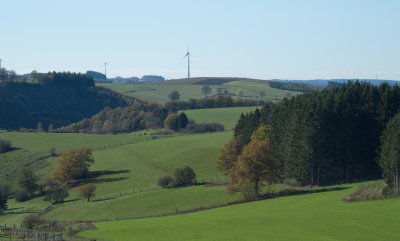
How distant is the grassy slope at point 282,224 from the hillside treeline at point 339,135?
14.9 m

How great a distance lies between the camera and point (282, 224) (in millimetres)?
55875

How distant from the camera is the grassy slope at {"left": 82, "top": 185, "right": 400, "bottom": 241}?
165ft

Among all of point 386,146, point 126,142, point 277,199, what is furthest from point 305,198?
point 126,142

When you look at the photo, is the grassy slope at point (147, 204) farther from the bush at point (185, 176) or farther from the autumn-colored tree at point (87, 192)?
the bush at point (185, 176)

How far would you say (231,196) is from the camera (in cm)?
8525

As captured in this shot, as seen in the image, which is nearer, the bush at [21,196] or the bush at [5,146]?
the bush at [21,196]

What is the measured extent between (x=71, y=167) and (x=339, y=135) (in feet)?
184

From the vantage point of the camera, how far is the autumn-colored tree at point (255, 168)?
3273 inches

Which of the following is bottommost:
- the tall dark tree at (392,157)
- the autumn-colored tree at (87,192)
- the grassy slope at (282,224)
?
the autumn-colored tree at (87,192)

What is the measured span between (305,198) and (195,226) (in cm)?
2022

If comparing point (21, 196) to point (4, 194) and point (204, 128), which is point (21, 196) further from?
point (204, 128)

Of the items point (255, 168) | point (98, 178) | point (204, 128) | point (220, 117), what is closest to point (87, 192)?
point (98, 178)

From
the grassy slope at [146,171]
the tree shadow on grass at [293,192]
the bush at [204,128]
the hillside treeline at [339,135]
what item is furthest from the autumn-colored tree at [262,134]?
the bush at [204,128]

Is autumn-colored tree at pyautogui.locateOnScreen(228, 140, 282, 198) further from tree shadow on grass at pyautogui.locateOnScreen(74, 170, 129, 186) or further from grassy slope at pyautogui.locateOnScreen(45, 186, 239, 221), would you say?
tree shadow on grass at pyautogui.locateOnScreen(74, 170, 129, 186)
